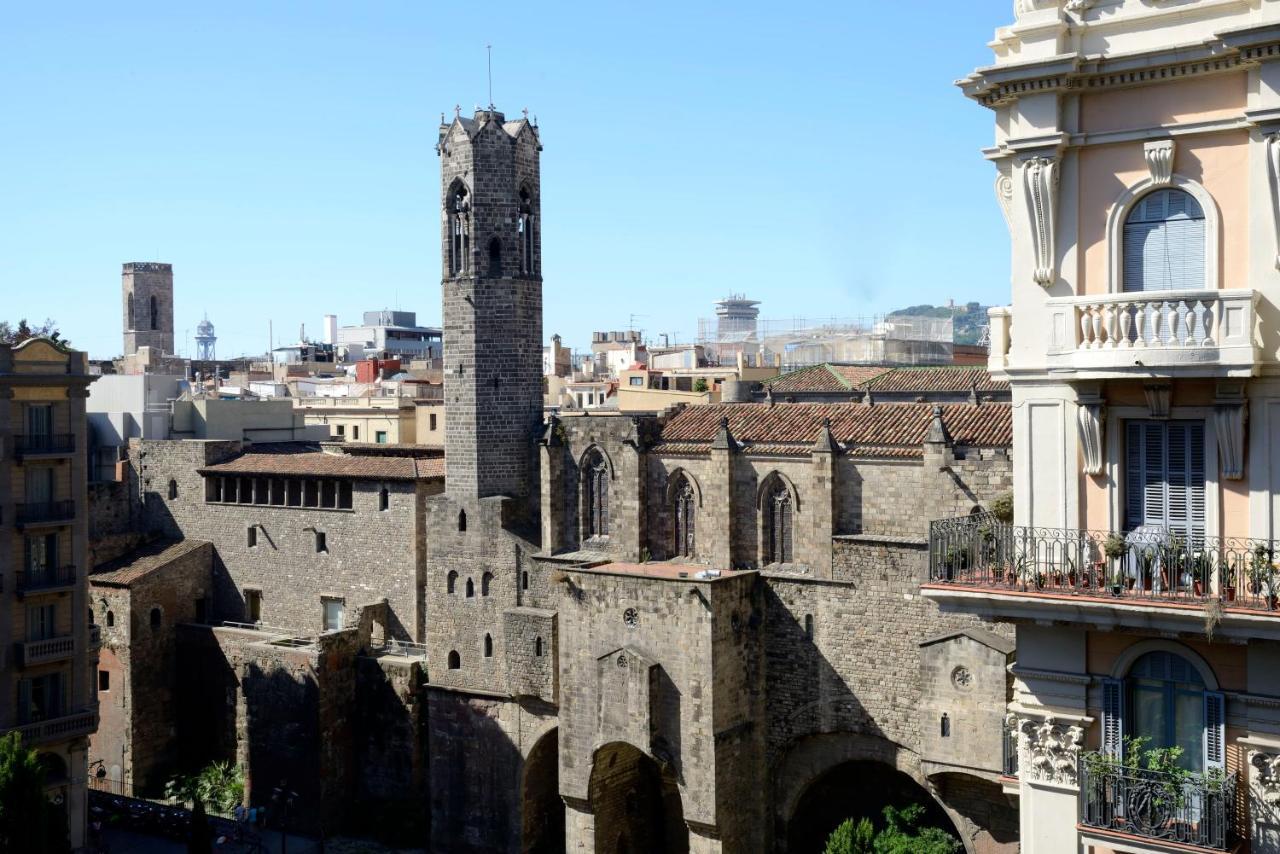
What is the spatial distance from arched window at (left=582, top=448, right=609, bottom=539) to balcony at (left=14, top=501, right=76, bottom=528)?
15.2m

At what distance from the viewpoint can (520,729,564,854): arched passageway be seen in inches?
1594

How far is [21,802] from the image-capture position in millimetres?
33906

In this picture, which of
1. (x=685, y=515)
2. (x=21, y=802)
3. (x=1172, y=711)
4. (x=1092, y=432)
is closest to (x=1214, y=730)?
(x=1172, y=711)

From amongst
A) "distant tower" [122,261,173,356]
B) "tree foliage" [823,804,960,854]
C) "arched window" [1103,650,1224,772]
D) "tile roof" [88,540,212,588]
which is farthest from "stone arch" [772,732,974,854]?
"distant tower" [122,261,173,356]

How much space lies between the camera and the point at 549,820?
41.5 meters

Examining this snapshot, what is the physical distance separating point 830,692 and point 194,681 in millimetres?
25787

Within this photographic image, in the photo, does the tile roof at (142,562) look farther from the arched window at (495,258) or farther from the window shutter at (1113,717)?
the window shutter at (1113,717)

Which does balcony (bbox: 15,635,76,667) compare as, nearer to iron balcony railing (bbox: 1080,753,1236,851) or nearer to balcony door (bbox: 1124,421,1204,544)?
iron balcony railing (bbox: 1080,753,1236,851)

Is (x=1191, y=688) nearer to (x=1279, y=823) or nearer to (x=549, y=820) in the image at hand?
(x=1279, y=823)

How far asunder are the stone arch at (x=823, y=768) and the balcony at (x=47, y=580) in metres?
21.2

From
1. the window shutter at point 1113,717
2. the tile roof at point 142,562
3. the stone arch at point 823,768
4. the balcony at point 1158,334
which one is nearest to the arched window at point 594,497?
the stone arch at point 823,768

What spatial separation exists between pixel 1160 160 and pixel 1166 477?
3823 mm

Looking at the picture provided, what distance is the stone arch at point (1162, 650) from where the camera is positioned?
16.2m

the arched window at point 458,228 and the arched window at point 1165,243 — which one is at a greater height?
the arched window at point 458,228
